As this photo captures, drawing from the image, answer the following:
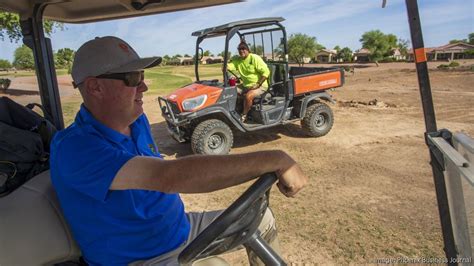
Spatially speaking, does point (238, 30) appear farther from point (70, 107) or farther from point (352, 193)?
point (352, 193)

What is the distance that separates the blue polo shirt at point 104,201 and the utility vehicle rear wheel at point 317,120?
5481 mm

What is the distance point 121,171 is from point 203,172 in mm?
272

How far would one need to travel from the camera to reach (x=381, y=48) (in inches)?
2215

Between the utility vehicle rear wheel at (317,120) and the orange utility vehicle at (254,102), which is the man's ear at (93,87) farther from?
the utility vehicle rear wheel at (317,120)

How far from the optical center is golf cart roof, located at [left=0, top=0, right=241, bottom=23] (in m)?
1.92

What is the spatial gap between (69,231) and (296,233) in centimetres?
233

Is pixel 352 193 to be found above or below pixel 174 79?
A: below

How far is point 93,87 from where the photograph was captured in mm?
1497

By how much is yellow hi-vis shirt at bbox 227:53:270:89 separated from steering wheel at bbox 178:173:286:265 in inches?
206

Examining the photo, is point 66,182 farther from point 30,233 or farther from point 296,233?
point 296,233

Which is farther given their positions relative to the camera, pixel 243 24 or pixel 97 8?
pixel 243 24

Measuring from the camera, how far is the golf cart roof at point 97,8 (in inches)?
75.4

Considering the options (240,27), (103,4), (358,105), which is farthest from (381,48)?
(103,4)

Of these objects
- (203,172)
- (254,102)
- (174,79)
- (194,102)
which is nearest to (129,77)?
(203,172)
